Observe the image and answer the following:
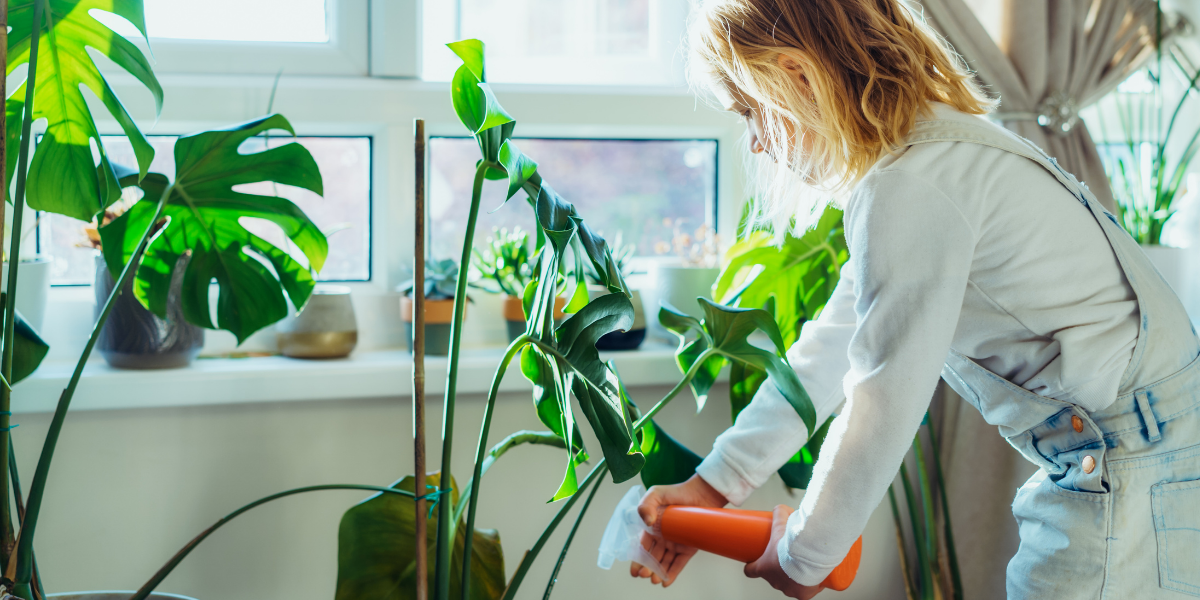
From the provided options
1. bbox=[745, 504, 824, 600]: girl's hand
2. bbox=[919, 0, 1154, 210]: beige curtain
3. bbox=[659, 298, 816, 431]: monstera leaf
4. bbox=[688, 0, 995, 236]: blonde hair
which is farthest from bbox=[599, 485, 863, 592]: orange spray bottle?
bbox=[919, 0, 1154, 210]: beige curtain

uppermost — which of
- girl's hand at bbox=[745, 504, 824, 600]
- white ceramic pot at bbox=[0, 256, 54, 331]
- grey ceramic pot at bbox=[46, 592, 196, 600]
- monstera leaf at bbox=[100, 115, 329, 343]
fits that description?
monstera leaf at bbox=[100, 115, 329, 343]

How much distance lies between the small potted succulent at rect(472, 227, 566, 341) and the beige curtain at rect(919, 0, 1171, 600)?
0.72m

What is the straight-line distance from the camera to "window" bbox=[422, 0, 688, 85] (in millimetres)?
1427

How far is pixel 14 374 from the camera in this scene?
825 millimetres

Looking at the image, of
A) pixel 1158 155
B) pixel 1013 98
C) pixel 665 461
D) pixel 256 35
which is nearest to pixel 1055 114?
pixel 1013 98

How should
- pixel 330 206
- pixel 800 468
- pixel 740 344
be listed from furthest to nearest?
pixel 330 206 < pixel 800 468 < pixel 740 344

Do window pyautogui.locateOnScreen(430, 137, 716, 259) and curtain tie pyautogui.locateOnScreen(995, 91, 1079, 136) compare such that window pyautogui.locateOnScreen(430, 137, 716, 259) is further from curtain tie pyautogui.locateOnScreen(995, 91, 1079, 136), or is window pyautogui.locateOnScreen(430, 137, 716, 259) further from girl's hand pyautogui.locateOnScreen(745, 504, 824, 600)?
girl's hand pyautogui.locateOnScreen(745, 504, 824, 600)

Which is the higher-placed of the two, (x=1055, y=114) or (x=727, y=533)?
(x=1055, y=114)

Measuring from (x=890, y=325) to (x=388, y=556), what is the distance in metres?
0.62

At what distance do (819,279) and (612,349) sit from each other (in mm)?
352

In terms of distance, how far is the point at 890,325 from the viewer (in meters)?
0.69

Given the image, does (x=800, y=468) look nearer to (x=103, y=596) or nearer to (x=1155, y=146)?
(x=103, y=596)

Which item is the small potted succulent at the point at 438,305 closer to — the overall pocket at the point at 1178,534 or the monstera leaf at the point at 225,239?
the monstera leaf at the point at 225,239

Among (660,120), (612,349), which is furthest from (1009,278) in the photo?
(660,120)
